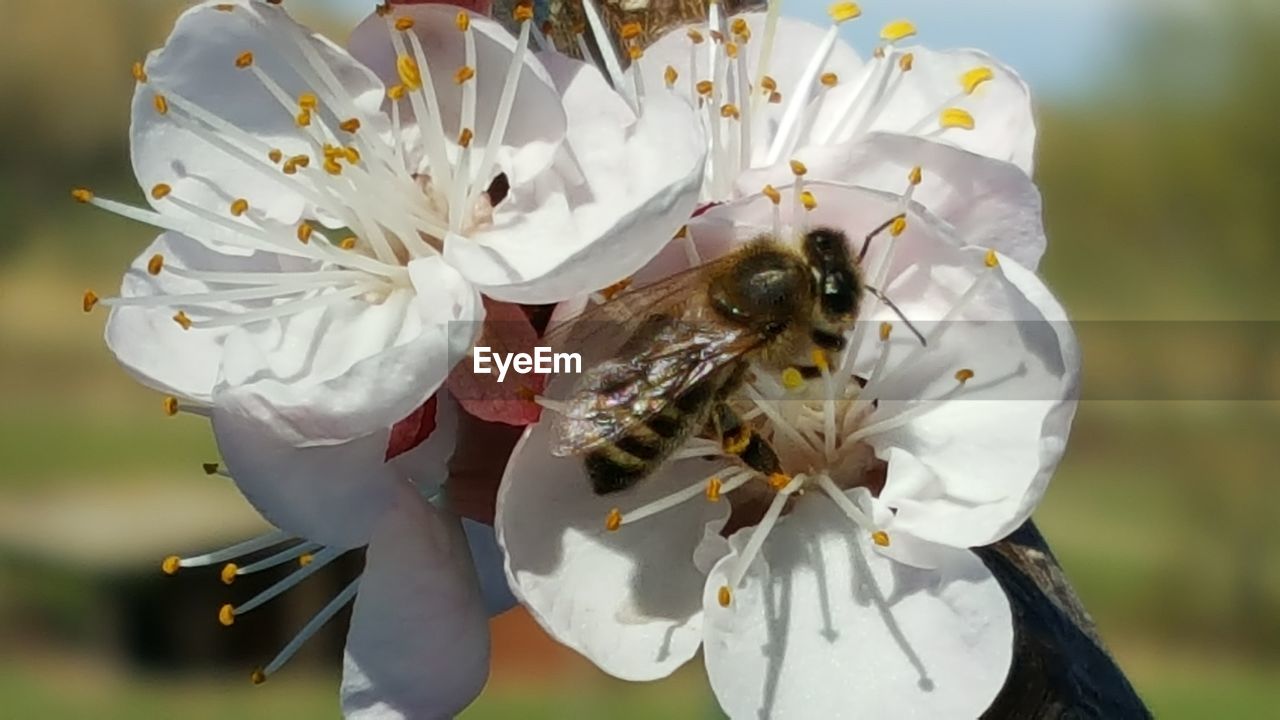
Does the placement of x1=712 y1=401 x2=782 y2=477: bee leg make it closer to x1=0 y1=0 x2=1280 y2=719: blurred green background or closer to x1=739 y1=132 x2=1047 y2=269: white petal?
x1=739 y1=132 x2=1047 y2=269: white petal

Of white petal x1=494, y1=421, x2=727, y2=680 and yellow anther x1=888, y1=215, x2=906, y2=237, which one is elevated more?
yellow anther x1=888, y1=215, x2=906, y2=237

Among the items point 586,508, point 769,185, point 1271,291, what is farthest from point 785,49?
point 1271,291

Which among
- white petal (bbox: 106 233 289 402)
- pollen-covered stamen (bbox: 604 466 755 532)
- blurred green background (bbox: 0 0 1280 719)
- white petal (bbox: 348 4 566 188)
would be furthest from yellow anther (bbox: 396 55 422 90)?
blurred green background (bbox: 0 0 1280 719)

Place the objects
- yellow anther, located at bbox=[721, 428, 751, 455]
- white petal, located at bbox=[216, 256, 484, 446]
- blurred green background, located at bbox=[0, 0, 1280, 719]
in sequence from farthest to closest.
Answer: blurred green background, located at bbox=[0, 0, 1280, 719] < yellow anther, located at bbox=[721, 428, 751, 455] < white petal, located at bbox=[216, 256, 484, 446]

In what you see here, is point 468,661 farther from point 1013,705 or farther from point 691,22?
point 691,22

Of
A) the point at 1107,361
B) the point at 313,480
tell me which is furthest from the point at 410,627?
the point at 1107,361

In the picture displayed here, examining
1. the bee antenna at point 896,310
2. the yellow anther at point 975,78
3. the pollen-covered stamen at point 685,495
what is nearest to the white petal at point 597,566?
the pollen-covered stamen at point 685,495
